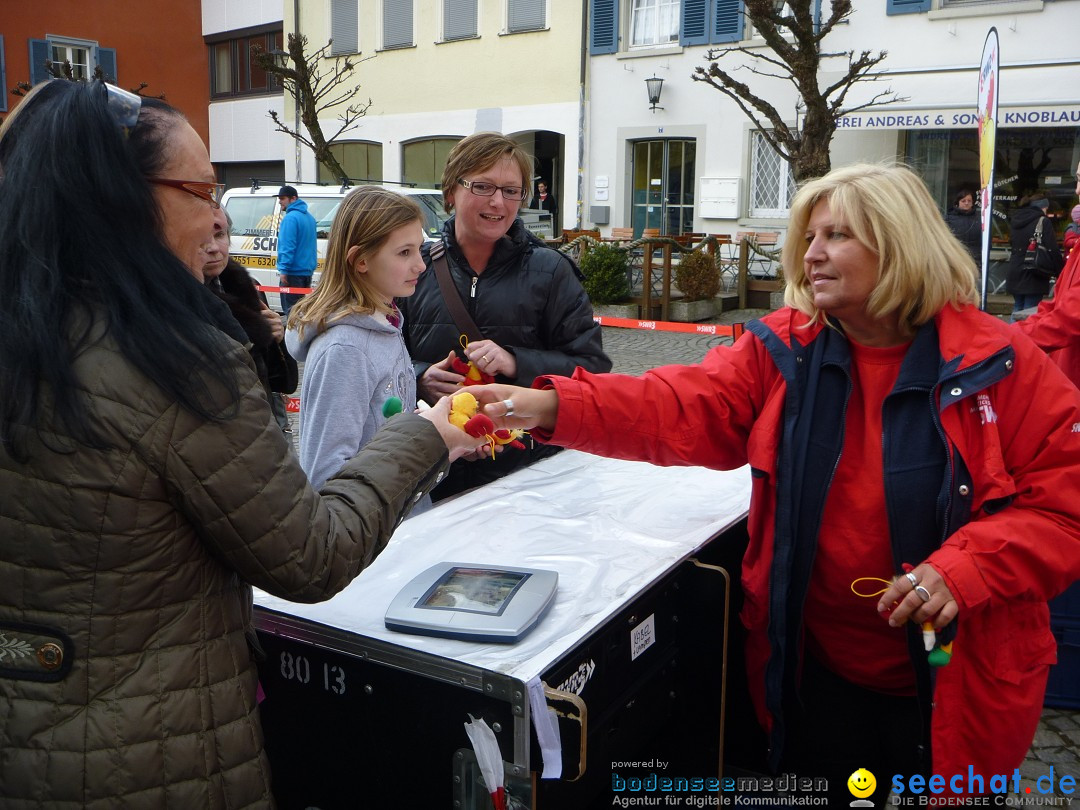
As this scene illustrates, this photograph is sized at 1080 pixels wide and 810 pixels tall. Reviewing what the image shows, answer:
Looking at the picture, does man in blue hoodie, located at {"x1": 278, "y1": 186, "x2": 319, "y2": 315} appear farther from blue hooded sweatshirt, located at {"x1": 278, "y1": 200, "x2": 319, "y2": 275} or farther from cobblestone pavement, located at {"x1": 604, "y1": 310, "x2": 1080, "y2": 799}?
cobblestone pavement, located at {"x1": 604, "y1": 310, "x2": 1080, "y2": 799}

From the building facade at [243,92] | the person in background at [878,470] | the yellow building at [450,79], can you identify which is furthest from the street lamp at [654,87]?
the person in background at [878,470]

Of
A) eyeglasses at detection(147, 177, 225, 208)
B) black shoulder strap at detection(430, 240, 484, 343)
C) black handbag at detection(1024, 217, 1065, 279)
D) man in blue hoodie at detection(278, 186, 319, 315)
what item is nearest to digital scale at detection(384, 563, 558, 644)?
eyeglasses at detection(147, 177, 225, 208)

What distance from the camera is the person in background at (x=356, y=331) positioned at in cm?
259

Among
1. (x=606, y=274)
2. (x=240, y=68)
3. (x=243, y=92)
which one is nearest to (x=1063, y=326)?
(x=606, y=274)

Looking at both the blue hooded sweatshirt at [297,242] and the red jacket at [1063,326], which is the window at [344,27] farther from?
the red jacket at [1063,326]

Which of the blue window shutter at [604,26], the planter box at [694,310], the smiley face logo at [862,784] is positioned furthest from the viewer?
the blue window shutter at [604,26]

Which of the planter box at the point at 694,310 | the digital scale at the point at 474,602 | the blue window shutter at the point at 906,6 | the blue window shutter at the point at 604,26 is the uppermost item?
the blue window shutter at the point at 604,26

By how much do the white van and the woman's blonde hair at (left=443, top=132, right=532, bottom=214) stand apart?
9.80 m

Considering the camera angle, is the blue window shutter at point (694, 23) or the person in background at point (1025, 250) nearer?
the person in background at point (1025, 250)

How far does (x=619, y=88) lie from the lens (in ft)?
58.1

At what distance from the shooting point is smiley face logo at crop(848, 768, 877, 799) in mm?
2215

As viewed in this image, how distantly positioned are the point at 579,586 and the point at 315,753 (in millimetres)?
655

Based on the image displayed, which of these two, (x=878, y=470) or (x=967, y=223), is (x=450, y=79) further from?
(x=878, y=470)

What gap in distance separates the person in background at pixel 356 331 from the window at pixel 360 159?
19.2 m
